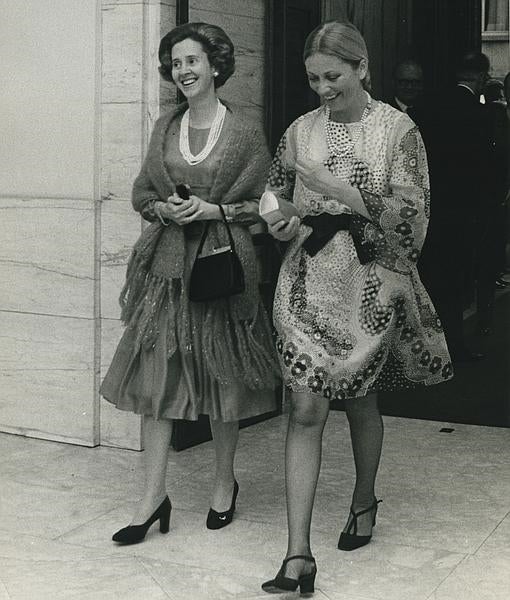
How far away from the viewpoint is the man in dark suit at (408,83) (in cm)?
656

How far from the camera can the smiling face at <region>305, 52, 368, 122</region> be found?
14.8 feet

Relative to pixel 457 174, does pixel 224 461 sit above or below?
below

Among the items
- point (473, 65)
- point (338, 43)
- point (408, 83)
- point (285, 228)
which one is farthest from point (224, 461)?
point (473, 65)

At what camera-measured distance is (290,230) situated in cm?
449

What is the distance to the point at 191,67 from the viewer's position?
4965mm

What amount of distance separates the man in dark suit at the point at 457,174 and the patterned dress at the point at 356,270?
1917mm

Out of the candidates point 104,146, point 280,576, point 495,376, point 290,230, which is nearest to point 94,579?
point 280,576

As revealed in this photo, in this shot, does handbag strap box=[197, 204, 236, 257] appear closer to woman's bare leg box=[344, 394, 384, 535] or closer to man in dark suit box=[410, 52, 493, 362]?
woman's bare leg box=[344, 394, 384, 535]

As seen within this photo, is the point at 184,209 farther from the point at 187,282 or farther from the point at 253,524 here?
the point at 253,524

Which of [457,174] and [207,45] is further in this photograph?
[457,174]

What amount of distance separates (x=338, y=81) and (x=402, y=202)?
0.48 meters

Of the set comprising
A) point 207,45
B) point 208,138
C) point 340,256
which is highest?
point 207,45

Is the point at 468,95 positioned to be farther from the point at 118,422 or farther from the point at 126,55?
the point at 118,422

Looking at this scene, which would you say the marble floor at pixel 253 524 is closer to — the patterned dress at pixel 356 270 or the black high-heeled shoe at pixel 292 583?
the black high-heeled shoe at pixel 292 583
